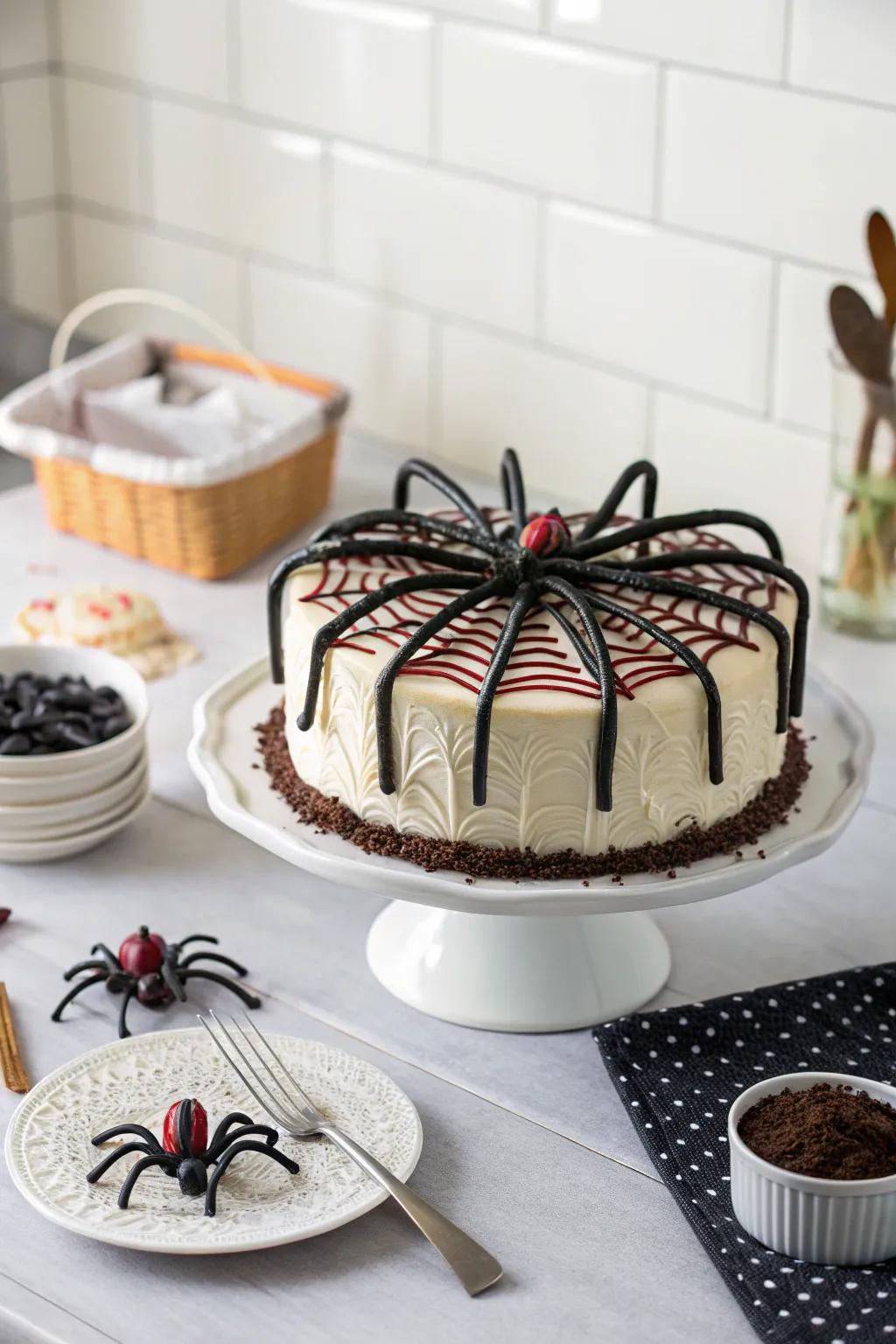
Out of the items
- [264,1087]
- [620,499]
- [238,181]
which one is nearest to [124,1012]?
[264,1087]

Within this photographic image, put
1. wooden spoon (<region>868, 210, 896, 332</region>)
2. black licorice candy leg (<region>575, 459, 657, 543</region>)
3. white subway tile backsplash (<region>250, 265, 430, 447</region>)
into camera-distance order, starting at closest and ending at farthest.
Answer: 1. black licorice candy leg (<region>575, 459, 657, 543</region>)
2. wooden spoon (<region>868, 210, 896, 332</region>)
3. white subway tile backsplash (<region>250, 265, 430, 447</region>)

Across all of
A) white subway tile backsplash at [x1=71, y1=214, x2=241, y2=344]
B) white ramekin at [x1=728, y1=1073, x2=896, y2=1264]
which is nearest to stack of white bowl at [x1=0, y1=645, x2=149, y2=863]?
white ramekin at [x1=728, y1=1073, x2=896, y2=1264]

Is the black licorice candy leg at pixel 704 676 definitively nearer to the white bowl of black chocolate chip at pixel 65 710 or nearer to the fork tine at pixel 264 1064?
the fork tine at pixel 264 1064

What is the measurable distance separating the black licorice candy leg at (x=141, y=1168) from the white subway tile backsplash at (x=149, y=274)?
1378mm

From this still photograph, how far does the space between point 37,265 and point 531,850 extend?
1538 mm

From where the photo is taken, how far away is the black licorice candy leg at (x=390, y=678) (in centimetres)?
97

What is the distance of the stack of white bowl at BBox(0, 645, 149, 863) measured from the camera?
47.6 inches

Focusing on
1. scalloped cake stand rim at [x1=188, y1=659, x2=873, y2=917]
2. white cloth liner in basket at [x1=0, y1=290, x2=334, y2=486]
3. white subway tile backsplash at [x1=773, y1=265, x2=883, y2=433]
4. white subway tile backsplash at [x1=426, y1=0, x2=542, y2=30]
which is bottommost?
white cloth liner in basket at [x1=0, y1=290, x2=334, y2=486]

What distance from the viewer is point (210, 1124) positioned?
966 mm

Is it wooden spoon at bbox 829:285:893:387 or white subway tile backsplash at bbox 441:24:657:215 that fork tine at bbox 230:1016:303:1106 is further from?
white subway tile backsplash at bbox 441:24:657:215

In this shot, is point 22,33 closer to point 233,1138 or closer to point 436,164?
point 436,164

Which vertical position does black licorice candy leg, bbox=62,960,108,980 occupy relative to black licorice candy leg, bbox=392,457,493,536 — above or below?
below

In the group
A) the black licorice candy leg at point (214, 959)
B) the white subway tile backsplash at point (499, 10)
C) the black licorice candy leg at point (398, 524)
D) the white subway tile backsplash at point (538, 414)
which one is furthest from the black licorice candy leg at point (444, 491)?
the white subway tile backsplash at point (499, 10)

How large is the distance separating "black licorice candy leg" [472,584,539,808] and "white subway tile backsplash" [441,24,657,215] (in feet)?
2.68
